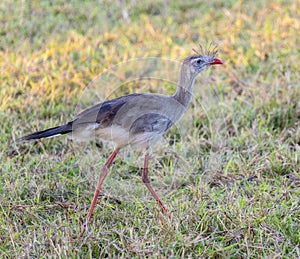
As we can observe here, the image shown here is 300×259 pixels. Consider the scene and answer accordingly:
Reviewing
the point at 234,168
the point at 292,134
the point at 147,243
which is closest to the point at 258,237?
the point at 147,243

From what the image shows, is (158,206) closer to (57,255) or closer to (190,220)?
(190,220)

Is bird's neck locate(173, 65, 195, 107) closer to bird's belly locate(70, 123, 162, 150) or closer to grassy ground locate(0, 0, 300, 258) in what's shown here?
bird's belly locate(70, 123, 162, 150)

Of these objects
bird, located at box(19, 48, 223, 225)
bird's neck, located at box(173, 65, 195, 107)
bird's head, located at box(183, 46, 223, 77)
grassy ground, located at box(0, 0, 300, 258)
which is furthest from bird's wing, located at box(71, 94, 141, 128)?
grassy ground, located at box(0, 0, 300, 258)

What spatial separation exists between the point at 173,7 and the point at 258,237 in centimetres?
428

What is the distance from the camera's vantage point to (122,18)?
6648 millimetres

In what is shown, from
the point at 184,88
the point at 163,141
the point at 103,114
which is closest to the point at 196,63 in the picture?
the point at 184,88

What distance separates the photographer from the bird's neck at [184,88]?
3.50 meters

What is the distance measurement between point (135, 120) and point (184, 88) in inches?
14.8

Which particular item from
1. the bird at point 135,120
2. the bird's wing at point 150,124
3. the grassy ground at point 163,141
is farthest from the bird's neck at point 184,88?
the grassy ground at point 163,141

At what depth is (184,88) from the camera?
3.52 meters

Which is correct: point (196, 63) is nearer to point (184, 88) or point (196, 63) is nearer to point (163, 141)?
point (184, 88)

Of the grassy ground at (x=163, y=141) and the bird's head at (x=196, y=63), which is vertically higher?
the bird's head at (x=196, y=63)

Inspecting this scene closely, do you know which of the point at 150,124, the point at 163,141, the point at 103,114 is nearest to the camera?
the point at 150,124

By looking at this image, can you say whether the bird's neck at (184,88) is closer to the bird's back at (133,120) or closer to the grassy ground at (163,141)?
the bird's back at (133,120)
